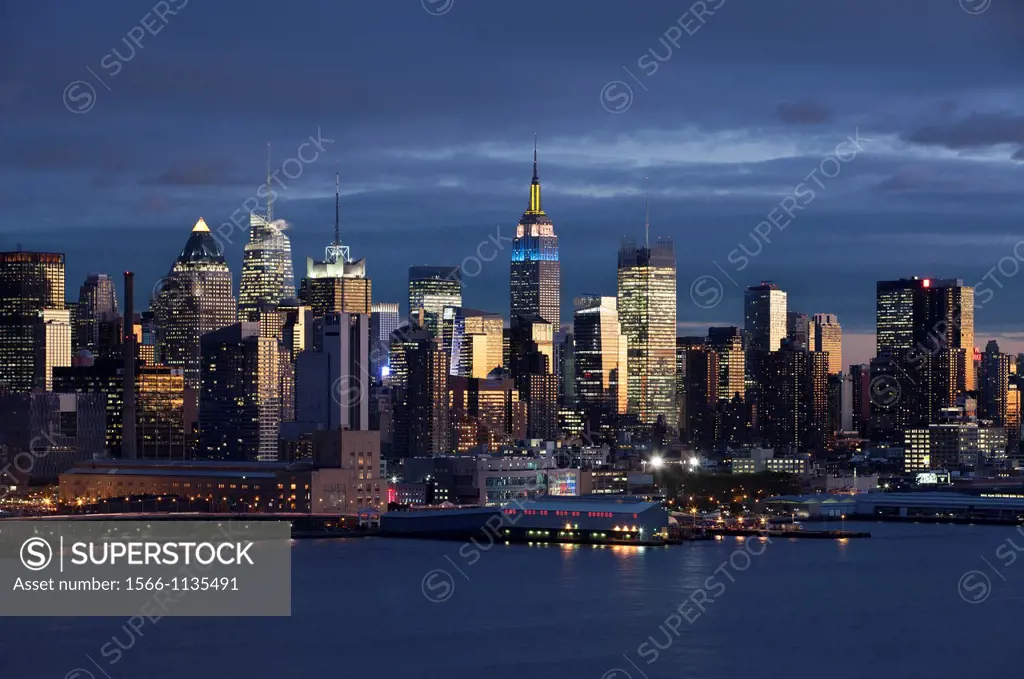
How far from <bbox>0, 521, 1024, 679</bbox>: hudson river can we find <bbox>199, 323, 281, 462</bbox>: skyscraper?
38580 millimetres

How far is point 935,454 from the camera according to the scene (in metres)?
88.6

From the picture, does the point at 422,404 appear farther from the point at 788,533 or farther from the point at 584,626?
the point at 584,626

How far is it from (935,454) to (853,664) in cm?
6402

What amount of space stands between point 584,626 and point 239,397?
52.8 metres

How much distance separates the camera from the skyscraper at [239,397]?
78.6 meters

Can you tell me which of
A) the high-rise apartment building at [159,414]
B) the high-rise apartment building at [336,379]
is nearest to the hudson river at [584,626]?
the high-rise apartment building at [336,379]

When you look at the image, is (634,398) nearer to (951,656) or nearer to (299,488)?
(299,488)

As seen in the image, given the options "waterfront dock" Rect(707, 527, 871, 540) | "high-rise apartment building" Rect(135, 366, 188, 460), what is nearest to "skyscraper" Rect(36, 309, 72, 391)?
"high-rise apartment building" Rect(135, 366, 188, 460)

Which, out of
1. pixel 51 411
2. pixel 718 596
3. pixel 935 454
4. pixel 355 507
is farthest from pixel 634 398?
pixel 718 596

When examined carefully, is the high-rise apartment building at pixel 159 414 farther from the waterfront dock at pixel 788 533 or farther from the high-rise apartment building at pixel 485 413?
the waterfront dock at pixel 788 533

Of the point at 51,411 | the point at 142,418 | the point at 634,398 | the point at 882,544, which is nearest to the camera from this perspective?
the point at 882,544

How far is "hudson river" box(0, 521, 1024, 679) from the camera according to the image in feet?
84.0

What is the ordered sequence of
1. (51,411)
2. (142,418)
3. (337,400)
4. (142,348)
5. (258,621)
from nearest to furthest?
(258,621), (51,411), (337,400), (142,418), (142,348)

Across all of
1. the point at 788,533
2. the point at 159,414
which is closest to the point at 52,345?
the point at 159,414
